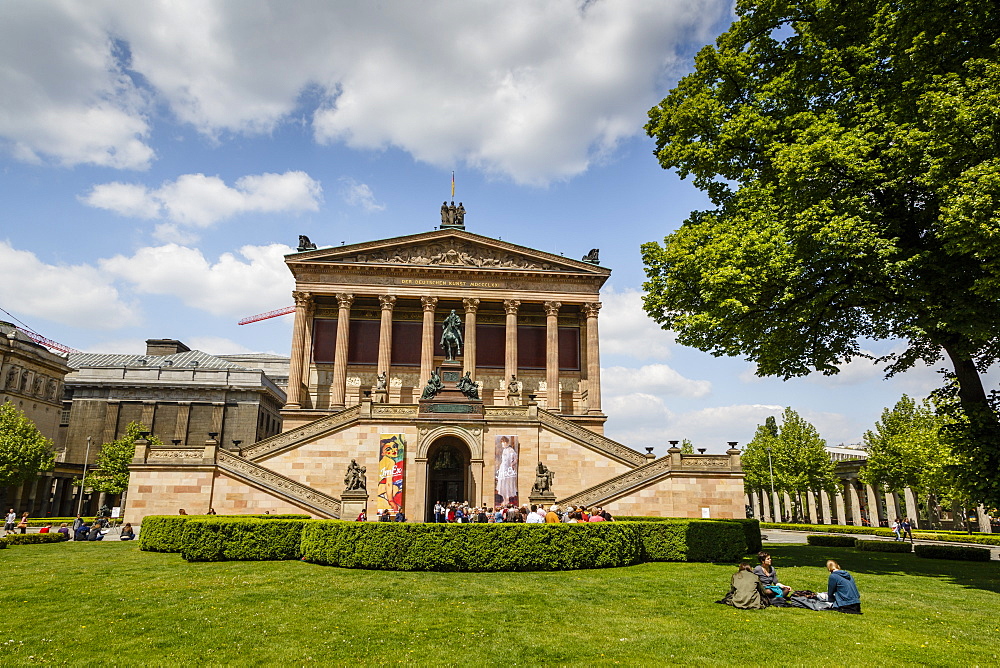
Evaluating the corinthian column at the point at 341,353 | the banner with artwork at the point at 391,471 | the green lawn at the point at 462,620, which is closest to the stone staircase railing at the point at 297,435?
the banner with artwork at the point at 391,471

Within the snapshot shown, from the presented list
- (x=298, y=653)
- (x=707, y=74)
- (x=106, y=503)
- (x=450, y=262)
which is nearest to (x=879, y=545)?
(x=707, y=74)

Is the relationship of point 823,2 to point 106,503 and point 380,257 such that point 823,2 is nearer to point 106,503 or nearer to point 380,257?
point 380,257

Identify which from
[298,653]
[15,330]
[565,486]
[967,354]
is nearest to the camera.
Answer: [298,653]

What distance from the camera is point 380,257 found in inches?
2046

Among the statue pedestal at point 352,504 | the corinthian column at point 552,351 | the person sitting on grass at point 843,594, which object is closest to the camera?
the person sitting on grass at point 843,594

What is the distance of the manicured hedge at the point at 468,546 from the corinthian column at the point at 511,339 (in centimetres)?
3110

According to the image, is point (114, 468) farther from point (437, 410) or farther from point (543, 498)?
point (543, 498)

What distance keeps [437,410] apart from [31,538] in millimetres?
19256

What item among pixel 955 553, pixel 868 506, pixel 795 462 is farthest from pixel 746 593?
pixel 868 506

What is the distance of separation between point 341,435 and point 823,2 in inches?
1193

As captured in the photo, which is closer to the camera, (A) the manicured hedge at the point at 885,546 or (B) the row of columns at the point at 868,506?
(A) the manicured hedge at the point at 885,546

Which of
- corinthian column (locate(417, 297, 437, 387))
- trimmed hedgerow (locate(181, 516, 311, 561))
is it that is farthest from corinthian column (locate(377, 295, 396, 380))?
trimmed hedgerow (locate(181, 516, 311, 561))

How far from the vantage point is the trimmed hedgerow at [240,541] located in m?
19.7

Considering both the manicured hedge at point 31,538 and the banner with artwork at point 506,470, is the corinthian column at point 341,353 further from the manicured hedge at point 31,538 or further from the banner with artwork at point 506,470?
the manicured hedge at point 31,538
